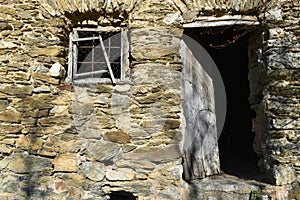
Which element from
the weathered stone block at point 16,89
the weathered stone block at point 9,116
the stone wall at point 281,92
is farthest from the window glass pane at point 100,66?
the stone wall at point 281,92

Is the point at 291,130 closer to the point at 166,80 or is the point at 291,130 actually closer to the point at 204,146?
the point at 204,146

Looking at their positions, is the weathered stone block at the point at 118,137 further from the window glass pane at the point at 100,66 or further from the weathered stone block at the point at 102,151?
the window glass pane at the point at 100,66

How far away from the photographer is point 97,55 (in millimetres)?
3402

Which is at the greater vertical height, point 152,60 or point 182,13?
point 182,13

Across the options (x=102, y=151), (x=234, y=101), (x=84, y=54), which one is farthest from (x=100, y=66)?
(x=234, y=101)

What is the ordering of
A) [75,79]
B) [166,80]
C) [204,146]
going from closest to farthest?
[166,80] < [75,79] < [204,146]

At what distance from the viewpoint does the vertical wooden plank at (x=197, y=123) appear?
10.8 ft

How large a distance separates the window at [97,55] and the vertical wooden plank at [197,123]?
0.72 metres

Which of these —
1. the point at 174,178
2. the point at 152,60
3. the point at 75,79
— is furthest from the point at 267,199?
the point at 75,79

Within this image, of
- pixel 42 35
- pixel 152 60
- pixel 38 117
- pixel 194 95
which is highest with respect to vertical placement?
pixel 42 35

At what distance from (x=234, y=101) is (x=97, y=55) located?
3479 mm

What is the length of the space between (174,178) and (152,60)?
4.14ft

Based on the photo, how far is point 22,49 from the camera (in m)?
3.15

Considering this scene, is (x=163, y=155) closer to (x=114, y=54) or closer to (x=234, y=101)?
(x=114, y=54)
